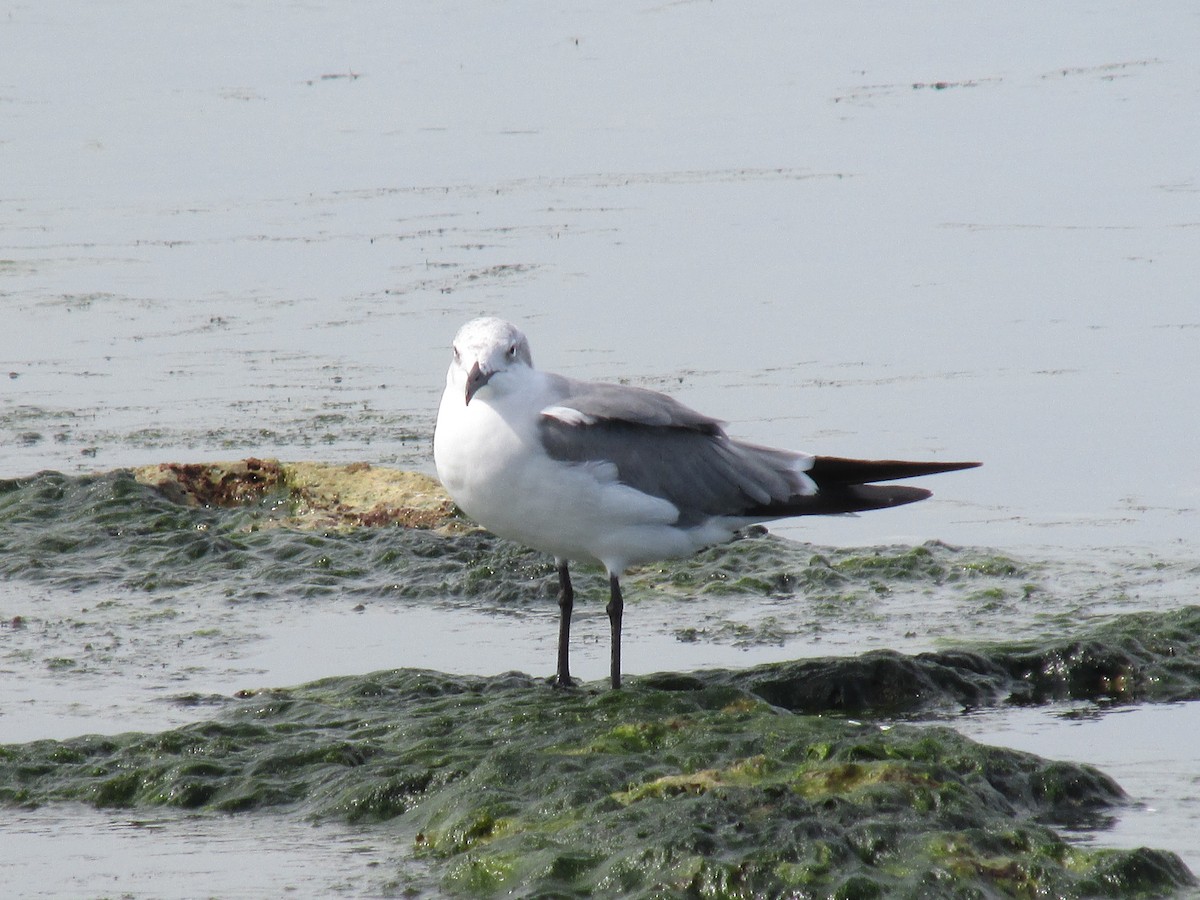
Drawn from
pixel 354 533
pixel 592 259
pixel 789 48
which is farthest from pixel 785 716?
pixel 789 48

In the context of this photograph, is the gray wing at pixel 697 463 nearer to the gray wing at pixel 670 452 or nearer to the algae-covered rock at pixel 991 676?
the gray wing at pixel 670 452

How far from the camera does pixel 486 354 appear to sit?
6.46 m

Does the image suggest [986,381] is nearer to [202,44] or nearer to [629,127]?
[629,127]

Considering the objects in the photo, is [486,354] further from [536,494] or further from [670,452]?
[670,452]

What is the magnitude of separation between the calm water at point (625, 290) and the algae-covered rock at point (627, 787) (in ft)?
0.85

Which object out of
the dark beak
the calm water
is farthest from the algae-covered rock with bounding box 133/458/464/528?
the dark beak

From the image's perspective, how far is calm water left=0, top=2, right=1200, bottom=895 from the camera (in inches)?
297

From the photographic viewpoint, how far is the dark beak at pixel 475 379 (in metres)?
6.37

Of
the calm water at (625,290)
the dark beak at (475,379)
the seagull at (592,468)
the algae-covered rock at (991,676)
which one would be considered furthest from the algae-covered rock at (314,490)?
the algae-covered rock at (991,676)

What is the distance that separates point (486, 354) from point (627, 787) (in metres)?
1.71

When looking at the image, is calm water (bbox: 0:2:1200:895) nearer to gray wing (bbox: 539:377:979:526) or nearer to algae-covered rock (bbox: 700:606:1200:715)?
Answer: algae-covered rock (bbox: 700:606:1200:715)

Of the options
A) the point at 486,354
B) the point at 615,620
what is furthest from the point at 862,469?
the point at 486,354

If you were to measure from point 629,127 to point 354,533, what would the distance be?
1132 centimetres

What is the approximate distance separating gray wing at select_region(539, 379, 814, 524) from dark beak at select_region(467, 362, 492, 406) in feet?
0.78
